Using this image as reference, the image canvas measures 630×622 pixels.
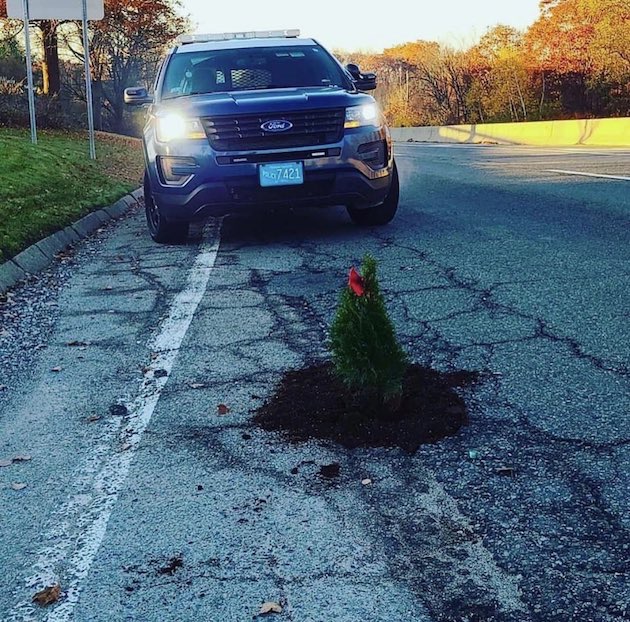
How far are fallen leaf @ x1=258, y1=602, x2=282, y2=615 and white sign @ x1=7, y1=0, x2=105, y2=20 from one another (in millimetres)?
14703

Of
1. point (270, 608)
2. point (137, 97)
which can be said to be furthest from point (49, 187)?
point (270, 608)

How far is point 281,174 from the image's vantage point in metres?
6.49

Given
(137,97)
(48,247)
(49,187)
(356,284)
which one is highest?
(137,97)

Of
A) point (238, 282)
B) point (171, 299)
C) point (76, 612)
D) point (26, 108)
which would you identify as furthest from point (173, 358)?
point (26, 108)

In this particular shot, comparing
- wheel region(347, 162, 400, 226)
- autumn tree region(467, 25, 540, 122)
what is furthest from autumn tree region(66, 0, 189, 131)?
wheel region(347, 162, 400, 226)

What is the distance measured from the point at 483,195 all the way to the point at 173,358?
20.6ft

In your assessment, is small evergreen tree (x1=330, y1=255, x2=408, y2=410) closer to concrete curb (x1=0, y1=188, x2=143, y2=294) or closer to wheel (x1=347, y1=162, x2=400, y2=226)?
concrete curb (x1=0, y1=188, x2=143, y2=294)

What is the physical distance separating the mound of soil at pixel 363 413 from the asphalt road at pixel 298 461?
0.24 feet

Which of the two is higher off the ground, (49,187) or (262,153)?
(262,153)

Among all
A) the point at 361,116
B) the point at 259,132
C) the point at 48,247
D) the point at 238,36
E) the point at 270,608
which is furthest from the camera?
the point at 238,36

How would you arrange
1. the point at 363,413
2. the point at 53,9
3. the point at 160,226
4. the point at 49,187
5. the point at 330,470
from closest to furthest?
1. the point at 330,470
2. the point at 363,413
3. the point at 160,226
4. the point at 49,187
5. the point at 53,9

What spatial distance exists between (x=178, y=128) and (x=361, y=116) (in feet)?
4.83

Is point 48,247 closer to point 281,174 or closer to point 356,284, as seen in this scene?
point 281,174

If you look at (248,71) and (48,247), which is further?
(248,71)
